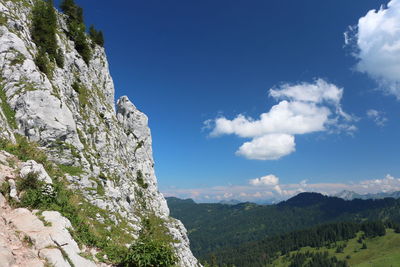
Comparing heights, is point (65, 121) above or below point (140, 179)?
above

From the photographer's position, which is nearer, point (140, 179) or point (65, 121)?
point (65, 121)

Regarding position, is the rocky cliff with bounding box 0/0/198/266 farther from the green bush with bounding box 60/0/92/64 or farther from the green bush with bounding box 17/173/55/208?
the green bush with bounding box 60/0/92/64

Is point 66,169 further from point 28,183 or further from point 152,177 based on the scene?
point 152,177

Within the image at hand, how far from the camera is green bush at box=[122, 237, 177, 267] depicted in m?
11.6

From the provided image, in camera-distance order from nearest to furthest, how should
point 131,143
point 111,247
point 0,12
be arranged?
point 111,247, point 0,12, point 131,143

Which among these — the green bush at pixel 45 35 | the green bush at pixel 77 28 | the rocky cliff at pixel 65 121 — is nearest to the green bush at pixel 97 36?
the green bush at pixel 77 28

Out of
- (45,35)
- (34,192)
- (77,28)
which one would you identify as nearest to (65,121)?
(45,35)

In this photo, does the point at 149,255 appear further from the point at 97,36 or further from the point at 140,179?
the point at 97,36

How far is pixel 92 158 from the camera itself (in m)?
40.2

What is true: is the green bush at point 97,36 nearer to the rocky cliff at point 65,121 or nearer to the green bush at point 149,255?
the rocky cliff at point 65,121

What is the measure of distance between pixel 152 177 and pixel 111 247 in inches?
3053

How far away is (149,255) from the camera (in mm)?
11617

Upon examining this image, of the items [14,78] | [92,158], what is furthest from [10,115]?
[92,158]

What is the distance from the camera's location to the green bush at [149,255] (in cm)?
1162
